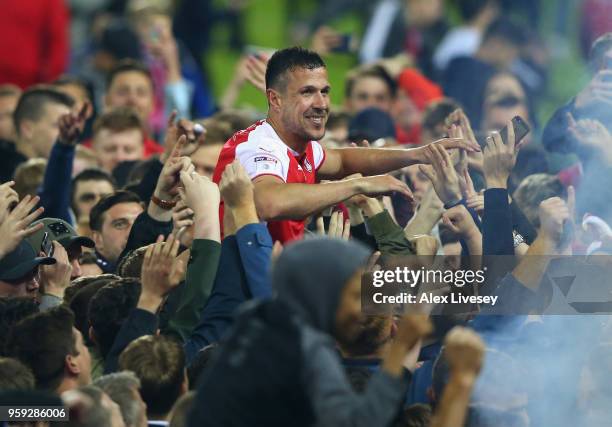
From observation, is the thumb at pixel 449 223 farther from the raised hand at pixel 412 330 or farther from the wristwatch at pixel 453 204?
the raised hand at pixel 412 330

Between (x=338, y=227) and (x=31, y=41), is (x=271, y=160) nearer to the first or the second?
(x=338, y=227)

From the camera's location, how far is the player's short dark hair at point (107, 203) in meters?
8.98

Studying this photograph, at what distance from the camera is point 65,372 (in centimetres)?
645

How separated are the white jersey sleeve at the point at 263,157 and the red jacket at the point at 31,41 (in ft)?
24.5

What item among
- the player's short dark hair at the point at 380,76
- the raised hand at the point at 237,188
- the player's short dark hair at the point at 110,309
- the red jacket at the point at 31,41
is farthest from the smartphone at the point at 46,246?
the red jacket at the point at 31,41

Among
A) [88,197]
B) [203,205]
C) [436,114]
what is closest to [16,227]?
[203,205]

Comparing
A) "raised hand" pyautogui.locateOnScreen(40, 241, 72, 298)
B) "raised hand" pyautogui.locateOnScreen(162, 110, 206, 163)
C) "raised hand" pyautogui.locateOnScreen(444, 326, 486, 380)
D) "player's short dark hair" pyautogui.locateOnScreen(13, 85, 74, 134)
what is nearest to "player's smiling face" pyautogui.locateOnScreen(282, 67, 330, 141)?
"raised hand" pyautogui.locateOnScreen(162, 110, 206, 163)

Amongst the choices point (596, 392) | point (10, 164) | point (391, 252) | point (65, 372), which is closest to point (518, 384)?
point (596, 392)

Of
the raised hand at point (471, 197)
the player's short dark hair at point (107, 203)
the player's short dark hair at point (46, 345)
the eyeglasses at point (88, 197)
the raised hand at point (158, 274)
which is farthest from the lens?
the eyeglasses at point (88, 197)

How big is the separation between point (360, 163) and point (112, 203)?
176cm

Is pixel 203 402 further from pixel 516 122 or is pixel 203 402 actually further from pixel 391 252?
pixel 516 122

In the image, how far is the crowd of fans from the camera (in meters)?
4.82

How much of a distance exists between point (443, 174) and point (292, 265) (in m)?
2.94

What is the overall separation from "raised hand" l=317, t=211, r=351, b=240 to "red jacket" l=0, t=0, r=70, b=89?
24.2 feet
